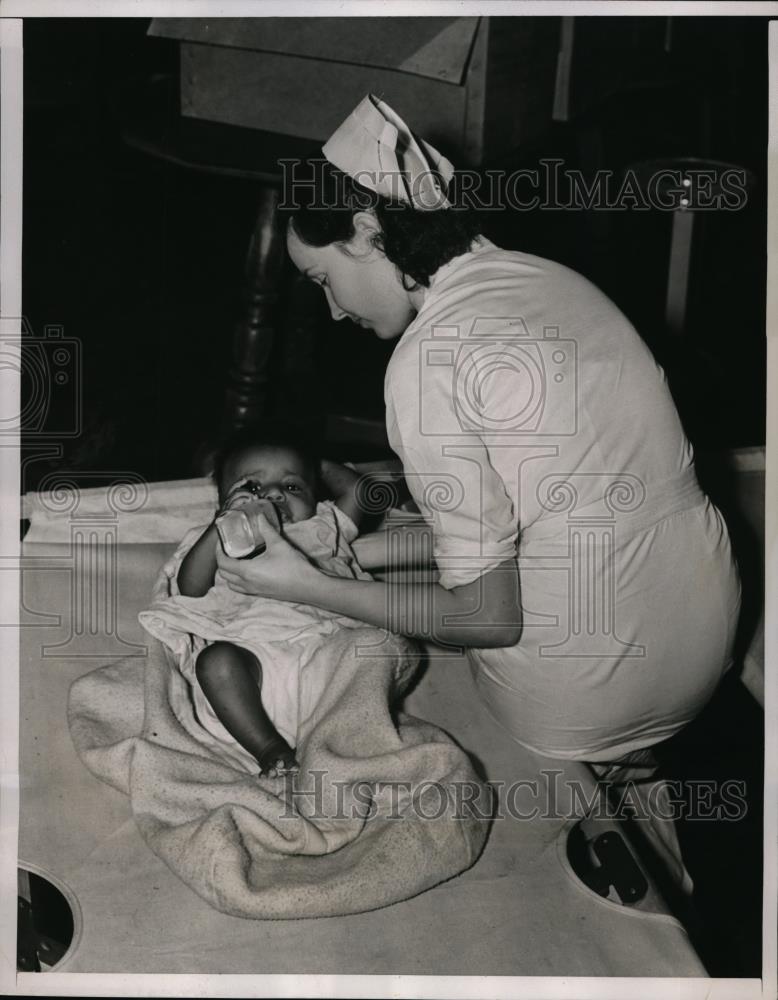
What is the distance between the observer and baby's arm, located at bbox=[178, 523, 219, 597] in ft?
3.23

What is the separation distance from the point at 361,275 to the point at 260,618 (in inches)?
12.2

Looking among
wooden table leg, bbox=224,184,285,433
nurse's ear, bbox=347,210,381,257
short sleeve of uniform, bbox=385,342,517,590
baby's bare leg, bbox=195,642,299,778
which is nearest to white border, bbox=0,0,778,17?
nurse's ear, bbox=347,210,381,257

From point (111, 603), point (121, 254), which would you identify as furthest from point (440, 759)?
point (121, 254)

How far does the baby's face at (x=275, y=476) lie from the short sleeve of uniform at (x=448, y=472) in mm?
222

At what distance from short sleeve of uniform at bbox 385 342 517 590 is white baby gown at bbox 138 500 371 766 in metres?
0.18

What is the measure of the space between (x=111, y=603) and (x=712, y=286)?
99 cm

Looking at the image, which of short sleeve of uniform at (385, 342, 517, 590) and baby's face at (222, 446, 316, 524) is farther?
baby's face at (222, 446, 316, 524)

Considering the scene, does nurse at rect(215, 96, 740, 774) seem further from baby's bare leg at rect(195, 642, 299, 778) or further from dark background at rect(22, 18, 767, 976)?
dark background at rect(22, 18, 767, 976)

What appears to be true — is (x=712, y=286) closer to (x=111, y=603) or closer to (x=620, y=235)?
(x=620, y=235)

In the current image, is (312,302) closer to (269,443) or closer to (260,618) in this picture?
(269,443)

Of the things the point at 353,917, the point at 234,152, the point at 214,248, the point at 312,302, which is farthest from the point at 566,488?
the point at 214,248

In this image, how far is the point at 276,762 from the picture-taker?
873 mm

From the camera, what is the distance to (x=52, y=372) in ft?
3.46

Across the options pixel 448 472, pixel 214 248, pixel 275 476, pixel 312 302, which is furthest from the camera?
pixel 214 248
